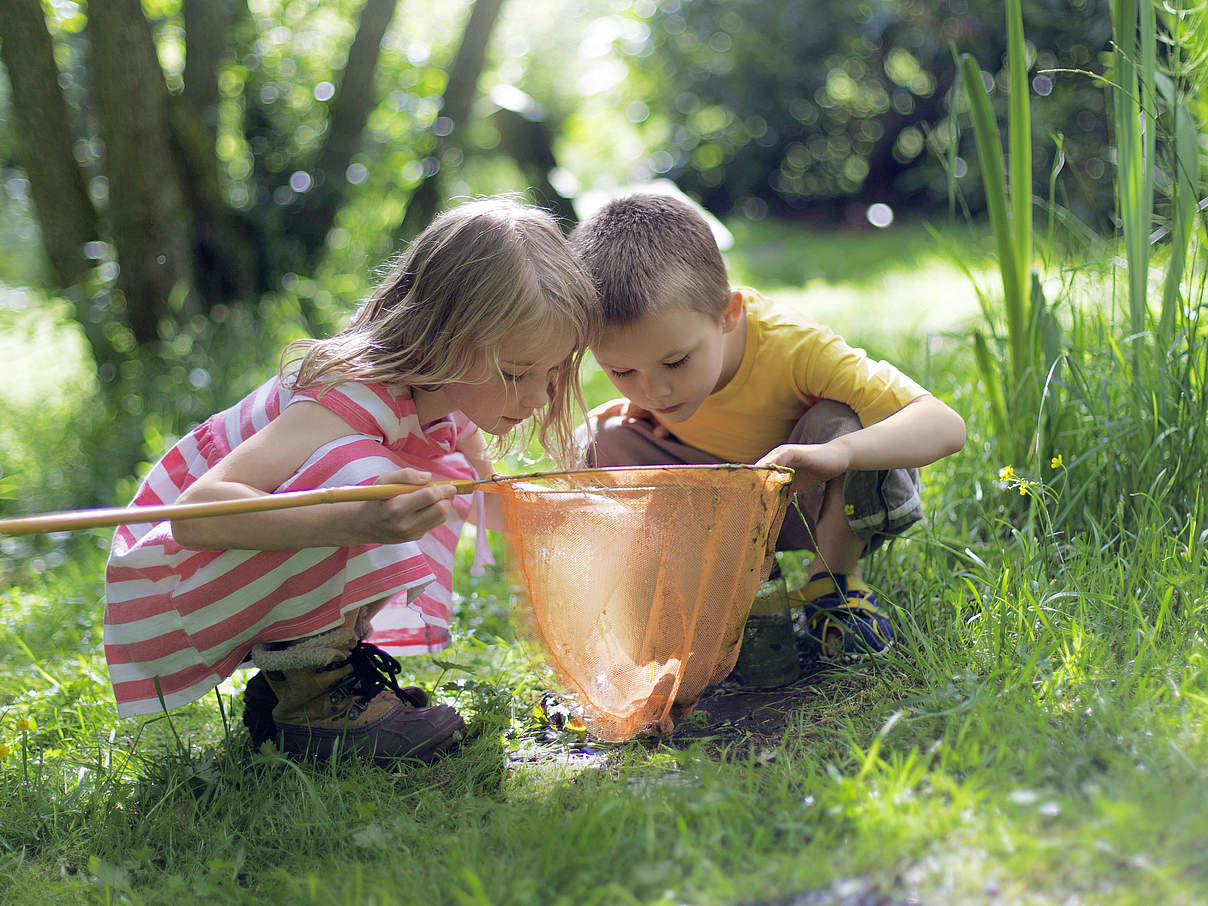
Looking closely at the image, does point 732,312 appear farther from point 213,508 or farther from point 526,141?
point 526,141

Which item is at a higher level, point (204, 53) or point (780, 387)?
point (204, 53)

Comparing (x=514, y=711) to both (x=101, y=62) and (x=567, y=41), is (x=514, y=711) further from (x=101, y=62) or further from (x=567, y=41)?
(x=567, y=41)

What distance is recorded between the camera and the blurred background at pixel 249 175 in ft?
14.4

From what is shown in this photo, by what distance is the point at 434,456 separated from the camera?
2318 millimetres

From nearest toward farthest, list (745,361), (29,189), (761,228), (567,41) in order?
1. (745,361)
2. (29,189)
3. (761,228)
4. (567,41)

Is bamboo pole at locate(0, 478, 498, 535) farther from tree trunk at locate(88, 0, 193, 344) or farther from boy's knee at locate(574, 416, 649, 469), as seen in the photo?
tree trunk at locate(88, 0, 193, 344)

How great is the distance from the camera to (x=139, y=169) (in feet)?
14.9

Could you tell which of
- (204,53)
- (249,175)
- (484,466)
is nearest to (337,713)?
(484,466)

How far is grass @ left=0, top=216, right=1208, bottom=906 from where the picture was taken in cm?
131

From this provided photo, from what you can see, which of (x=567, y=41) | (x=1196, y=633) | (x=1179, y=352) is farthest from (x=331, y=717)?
(x=567, y=41)

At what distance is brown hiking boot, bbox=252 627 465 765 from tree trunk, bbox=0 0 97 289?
3448 millimetres

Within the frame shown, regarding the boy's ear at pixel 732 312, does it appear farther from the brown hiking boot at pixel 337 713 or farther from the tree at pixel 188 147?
the tree at pixel 188 147

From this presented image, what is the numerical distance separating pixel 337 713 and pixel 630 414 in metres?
1.02

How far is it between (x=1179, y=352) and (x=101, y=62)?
4170 mm
